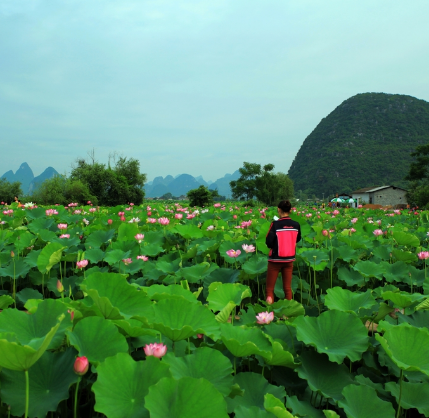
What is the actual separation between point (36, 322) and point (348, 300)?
1.64m

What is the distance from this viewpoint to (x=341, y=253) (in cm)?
329

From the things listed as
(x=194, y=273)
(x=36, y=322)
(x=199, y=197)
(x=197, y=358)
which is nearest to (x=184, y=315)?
(x=197, y=358)

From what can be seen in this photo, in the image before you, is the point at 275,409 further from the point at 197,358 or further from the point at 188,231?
the point at 188,231

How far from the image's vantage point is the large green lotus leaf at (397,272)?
9.23 feet

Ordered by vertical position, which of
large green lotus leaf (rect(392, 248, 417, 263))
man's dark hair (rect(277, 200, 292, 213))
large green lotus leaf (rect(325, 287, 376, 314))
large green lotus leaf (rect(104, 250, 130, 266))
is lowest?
large green lotus leaf (rect(392, 248, 417, 263))

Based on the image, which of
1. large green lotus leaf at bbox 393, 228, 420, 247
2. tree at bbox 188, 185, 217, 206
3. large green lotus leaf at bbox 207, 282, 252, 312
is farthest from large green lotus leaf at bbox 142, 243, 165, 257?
tree at bbox 188, 185, 217, 206

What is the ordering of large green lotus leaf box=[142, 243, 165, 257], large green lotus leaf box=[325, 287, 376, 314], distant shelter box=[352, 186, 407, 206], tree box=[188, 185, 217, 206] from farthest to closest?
distant shelter box=[352, 186, 407, 206] → tree box=[188, 185, 217, 206] → large green lotus leaf box=[142, 243, 165, 257] → large green lotus leaf box=[325, 287, 376, 314]

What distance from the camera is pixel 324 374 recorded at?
1.20m

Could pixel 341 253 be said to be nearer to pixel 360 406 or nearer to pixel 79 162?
pixel 360 406

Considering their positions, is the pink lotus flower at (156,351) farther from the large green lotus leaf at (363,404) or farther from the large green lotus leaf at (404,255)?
the large green lotus leaf at (404,255)

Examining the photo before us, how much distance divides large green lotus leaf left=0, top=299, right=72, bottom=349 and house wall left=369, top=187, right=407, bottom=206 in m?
50.2

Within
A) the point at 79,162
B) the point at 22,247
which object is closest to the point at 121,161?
the point at 79,162

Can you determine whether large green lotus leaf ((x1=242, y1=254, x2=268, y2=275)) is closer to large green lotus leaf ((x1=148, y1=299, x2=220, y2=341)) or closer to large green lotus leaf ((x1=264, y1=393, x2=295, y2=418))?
large green lotus leaf ((x1=148, y1=299, x2=220, y2=341))

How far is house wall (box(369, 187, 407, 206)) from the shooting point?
4612 centimetres
